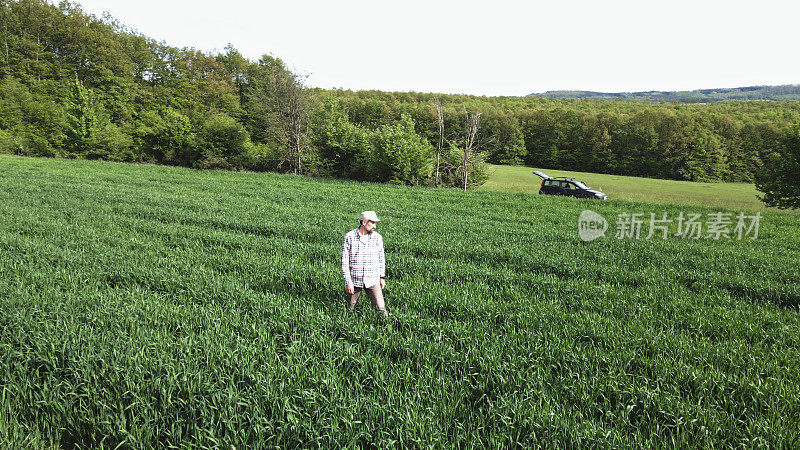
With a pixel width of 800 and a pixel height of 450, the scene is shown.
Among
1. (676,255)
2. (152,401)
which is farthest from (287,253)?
(676,255)

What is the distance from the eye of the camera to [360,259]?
5.25 m

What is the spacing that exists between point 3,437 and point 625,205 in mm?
23659

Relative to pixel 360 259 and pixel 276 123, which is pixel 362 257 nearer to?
pixel 360 259

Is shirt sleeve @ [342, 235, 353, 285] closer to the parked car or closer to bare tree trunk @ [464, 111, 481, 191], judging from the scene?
the parked car

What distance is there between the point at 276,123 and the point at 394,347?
3451 cm

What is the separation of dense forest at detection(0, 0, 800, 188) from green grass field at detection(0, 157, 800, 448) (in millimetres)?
22120

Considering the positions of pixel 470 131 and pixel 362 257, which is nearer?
pixel 362 257

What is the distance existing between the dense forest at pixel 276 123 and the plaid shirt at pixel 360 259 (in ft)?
81.1

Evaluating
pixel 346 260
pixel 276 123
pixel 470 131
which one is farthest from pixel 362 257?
pixel 276 123

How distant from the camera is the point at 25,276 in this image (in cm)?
655

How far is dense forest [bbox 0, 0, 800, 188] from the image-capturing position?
34156 millimetres

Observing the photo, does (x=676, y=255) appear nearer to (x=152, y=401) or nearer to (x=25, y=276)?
(x=152, y=401)

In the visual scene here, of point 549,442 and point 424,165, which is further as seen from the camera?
point 424,165

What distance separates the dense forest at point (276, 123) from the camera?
3416cm
